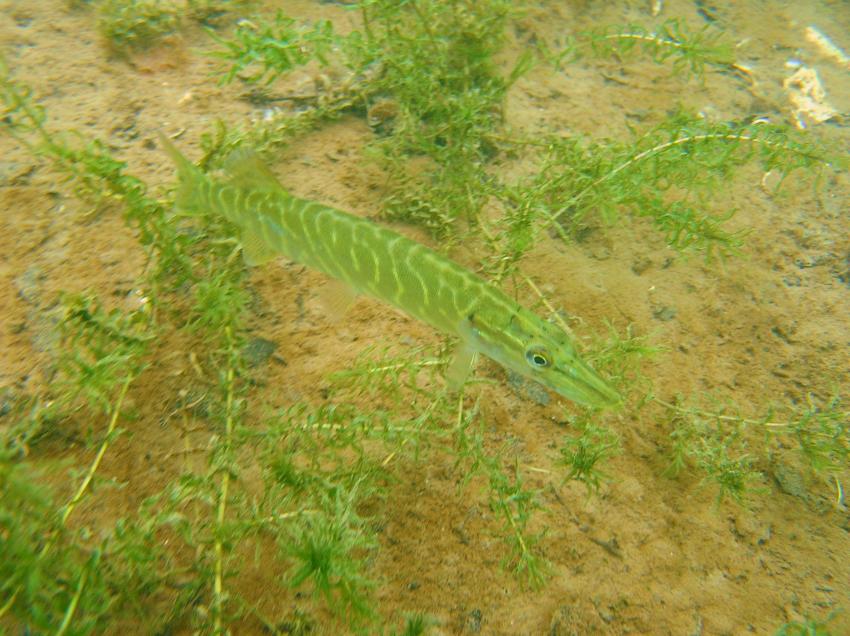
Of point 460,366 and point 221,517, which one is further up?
point 460,366

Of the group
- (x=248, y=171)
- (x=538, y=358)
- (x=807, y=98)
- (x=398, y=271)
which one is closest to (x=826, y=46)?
(x=807, y=98)

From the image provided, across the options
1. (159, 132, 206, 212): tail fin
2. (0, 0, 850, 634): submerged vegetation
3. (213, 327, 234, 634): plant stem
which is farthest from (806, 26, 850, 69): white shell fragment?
(213, 327, 234, 634): plant stem

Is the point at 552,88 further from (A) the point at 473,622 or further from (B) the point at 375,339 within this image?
(A) the point at 473,622

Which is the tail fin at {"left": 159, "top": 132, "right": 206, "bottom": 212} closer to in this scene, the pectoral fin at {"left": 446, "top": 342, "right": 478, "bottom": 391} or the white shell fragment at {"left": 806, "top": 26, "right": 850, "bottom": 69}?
the pectoral fin at {"left": 446, "top": 342, "right": 478, "bottom": 391}

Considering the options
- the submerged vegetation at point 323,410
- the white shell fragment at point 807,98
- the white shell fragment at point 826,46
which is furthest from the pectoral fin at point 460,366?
the white shell fragment at point 826,46

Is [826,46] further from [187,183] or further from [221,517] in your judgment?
[221,517]

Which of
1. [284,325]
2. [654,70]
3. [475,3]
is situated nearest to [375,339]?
[284,325]
